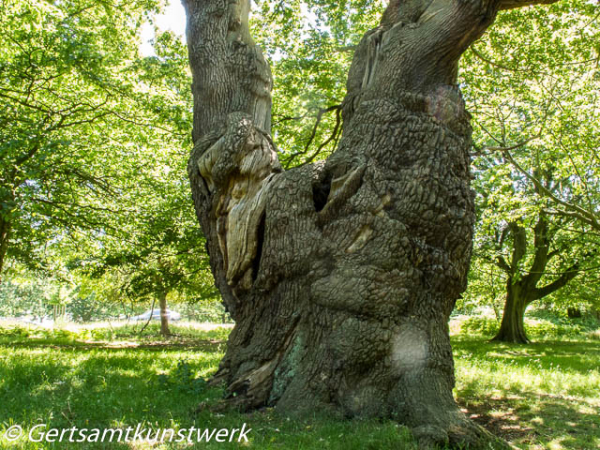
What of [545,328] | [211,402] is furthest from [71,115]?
[545,328]

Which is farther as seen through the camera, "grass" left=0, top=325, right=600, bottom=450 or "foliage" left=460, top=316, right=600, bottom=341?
"foliage" left=460, top=316, right=600, bottom=341

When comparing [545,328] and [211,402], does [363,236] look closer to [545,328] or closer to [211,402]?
[211,402]

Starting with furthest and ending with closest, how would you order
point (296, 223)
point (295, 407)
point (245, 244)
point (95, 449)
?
1. point (245, 244)
2. point (296, 223)
3. point (295, 407)
4. point (95, 449)

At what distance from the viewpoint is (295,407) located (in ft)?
13.6

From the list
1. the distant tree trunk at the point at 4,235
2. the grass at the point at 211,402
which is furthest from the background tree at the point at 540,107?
the distant tree trunk at the point at 4,235

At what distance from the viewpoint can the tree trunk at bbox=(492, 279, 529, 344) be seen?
18734 mm

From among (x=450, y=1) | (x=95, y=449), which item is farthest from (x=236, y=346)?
(x=450, y=1)

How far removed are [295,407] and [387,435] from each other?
100 centimetres

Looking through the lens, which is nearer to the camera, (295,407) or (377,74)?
(295,407)

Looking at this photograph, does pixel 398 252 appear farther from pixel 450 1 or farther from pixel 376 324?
pixel 450 1

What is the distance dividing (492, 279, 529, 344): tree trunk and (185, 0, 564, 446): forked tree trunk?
1596 cm

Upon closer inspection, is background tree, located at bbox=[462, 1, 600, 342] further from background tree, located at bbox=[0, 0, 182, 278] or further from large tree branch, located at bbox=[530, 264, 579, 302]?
background tree, located at bbox=[0, 0, 182, 278]

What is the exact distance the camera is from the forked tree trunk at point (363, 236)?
166 inches

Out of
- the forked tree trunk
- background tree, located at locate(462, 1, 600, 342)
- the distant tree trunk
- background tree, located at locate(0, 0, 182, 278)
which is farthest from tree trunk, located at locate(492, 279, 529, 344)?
the distant tree trunk
